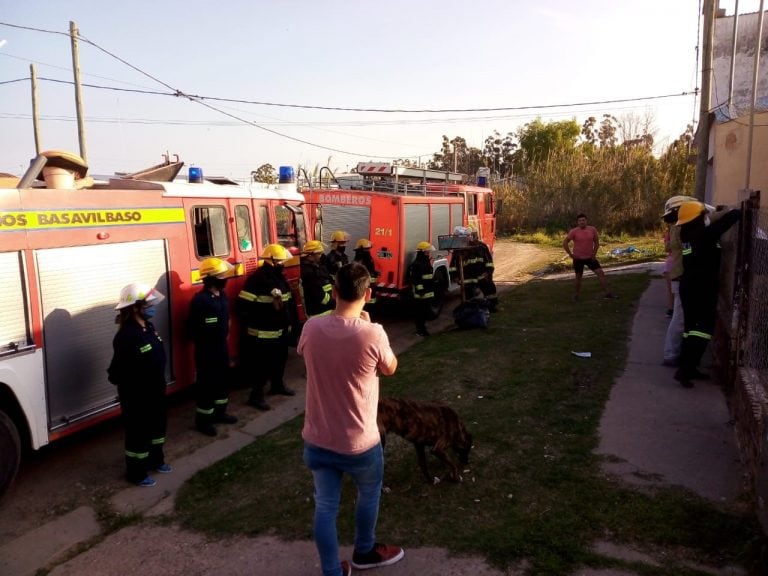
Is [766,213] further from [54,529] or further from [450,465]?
[54,529]

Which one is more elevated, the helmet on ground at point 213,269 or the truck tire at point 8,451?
the helmet on ground at point 213,269

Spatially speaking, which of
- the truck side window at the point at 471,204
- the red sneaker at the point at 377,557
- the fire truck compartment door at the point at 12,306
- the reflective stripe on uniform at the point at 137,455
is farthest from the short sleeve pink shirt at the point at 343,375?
the truck side window at the point at 471,204

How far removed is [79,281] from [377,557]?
336cm

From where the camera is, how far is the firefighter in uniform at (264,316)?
6.16m

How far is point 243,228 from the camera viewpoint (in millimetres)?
6984

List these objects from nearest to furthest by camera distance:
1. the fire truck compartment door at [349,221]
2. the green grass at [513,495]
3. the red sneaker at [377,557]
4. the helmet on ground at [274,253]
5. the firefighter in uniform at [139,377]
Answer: the red sneaker at [377,557]
the green grass at [513,495]
the firefighter in uniform at [139,377]
the helmet on ground at [274,253]
the fire truck compartment door at [349,221]

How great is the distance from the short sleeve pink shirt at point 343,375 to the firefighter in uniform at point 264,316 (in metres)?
3.53

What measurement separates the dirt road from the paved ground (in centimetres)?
7

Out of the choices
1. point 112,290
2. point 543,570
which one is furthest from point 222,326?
point 543,570

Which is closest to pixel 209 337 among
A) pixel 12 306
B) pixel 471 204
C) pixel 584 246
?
pixel 12 306

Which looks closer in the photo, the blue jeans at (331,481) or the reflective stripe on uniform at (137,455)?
the blue jeans at (331,481)

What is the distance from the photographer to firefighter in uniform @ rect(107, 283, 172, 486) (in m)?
4.36

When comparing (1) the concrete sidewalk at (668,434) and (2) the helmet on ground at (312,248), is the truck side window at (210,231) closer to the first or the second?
(2) the helmet on ground at (312,248)

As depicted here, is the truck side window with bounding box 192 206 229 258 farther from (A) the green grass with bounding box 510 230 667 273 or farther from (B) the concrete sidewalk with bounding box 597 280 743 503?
(A) the green grass with bounding box 510 230 667 273
